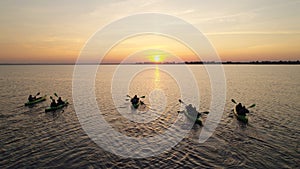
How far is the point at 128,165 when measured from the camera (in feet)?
47.9

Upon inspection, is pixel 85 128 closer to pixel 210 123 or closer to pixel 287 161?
pixel 210 123

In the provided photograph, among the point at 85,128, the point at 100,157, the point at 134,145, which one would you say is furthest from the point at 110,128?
the point at 100,157

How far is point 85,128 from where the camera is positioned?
2264 centimetres

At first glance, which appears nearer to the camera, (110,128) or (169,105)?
(110,128)

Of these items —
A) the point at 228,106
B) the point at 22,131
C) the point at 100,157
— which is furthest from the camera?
the point at 228,106

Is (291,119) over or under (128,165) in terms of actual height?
over

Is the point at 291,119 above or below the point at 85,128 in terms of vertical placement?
above

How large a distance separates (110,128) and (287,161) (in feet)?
55.5

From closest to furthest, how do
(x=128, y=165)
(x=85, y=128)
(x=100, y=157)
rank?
(x=128, y=165)
(x=100, y=157)
(x=85, y=128)

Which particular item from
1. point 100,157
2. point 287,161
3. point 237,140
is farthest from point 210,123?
point 100,157

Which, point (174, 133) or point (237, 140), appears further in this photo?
point (174, 133)

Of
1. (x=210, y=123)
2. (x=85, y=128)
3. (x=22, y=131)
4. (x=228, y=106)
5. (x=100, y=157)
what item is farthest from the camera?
(x=228, y=106)

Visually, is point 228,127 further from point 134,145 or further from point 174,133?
point 134,145

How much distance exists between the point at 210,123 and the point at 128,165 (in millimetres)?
13600
